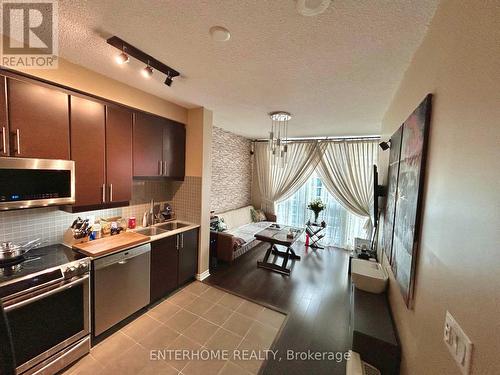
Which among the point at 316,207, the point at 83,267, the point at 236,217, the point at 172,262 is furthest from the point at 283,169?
the point at 83,267

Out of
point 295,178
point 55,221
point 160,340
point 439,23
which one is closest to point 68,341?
point 160,340

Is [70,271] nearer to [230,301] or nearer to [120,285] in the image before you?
[120,285]

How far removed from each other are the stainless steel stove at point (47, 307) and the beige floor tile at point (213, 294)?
1.25 meters

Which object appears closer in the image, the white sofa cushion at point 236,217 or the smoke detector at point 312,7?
the smoke detector at point 312,7

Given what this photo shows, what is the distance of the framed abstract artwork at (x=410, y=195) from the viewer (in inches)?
42.0

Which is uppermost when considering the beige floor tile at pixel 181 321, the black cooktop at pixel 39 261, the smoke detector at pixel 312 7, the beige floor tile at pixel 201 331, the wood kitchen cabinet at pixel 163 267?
the smoke detector at pixel 312 7

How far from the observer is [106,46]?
157 centimetres

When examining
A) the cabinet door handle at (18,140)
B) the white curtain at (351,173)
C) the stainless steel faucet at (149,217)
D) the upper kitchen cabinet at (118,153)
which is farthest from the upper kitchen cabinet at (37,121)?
the white curtain at (351,173)

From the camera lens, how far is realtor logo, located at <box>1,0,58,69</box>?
1.23 m

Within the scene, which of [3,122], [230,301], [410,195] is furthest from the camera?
[230,301]

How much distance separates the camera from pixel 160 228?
2.88 metres

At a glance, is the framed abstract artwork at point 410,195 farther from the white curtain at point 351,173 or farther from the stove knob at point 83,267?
the white curtain at point 351,173

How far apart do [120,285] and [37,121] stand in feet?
5.36

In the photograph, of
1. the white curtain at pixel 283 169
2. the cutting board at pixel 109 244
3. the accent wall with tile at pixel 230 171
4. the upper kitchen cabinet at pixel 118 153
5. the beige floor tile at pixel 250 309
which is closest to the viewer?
the cutting board at pixel 109 244
